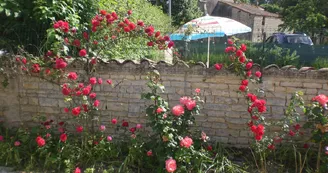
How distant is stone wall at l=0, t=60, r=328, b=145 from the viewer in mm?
4090

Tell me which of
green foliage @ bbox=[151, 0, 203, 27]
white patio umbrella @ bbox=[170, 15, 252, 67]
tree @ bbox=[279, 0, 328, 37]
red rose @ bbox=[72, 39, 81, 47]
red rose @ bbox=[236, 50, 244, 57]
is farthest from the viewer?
green foliage @ bbox=[151, 0, 203, 27]

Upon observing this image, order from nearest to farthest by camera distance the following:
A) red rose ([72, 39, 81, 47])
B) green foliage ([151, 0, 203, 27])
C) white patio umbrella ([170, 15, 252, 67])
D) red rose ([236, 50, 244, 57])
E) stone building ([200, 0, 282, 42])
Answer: red rose ([236, 50, 244, 57])
red rose ([72, 39, 81, 47])
white patio umbrella ([170, 15, 252, 67])
green foliage ([151, 0, 203, 27])
stone building ([200, 0, 282, 42])

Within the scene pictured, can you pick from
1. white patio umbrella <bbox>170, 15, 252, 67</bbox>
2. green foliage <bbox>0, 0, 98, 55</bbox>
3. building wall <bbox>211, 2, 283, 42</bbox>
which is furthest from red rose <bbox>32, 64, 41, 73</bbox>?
building wall <bbox>211, 2, 283, 42</bbox>

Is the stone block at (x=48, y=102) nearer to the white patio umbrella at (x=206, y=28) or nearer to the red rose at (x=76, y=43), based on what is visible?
the red rose at (x=76, y=43)

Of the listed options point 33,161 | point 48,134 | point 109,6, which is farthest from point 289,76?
point 109,6

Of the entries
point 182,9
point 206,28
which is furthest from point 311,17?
point 206,28

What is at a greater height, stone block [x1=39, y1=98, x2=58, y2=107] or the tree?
the tree

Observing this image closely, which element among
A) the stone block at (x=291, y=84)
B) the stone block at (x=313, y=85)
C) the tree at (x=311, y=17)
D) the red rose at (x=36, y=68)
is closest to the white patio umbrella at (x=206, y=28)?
the stone block at (x=291, y=84)

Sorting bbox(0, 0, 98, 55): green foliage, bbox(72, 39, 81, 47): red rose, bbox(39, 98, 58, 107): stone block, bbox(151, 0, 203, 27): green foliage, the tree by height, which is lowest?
bbox(39, 98, 58, 107): stone block

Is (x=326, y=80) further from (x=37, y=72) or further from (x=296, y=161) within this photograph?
(x=37, y=72)

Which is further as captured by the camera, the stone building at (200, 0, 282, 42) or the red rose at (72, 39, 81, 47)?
the stone building at (200, 0, 282, 42)

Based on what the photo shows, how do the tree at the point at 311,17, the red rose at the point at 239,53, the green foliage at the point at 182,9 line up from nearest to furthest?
the red rose at the point at 239,53 < the tree at the point at 311,17 < the green foliage at the point at 182,9

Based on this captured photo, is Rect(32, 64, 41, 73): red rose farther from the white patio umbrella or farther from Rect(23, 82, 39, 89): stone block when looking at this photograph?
the white patio umbrella

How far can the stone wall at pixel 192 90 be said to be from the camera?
409 centimetres
